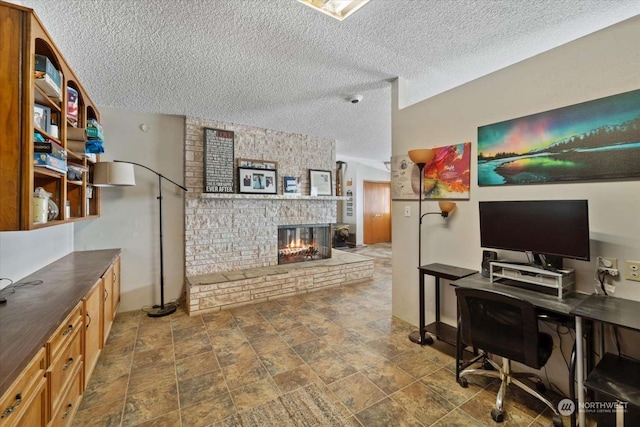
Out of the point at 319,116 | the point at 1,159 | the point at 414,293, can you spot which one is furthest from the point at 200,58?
the point at 414,293

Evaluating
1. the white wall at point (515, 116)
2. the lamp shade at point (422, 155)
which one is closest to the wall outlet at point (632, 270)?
the white wall at point (515, 116)

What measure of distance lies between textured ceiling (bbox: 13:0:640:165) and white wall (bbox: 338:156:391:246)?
15.2ft

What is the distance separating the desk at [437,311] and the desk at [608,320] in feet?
2.63

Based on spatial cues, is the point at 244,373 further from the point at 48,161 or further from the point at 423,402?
the point at 48,161

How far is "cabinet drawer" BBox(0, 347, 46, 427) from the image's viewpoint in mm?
919

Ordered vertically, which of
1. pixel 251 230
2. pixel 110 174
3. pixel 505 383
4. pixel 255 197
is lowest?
pixel 505 383

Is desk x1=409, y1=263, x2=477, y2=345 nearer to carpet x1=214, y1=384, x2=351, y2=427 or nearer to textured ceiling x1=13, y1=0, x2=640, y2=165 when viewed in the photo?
carpet x1=214, y1=384, x2=351, y2=427

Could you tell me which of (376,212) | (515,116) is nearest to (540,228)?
(515,116)

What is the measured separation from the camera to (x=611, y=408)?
135cm

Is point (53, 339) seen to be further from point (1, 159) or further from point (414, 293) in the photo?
point (414, 293)

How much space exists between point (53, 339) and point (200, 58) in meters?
2.19

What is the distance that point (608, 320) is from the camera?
137cm

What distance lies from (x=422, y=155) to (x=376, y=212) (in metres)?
6.07

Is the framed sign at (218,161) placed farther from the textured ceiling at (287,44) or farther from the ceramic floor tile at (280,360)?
the ceramic floor tile at (280,360)
